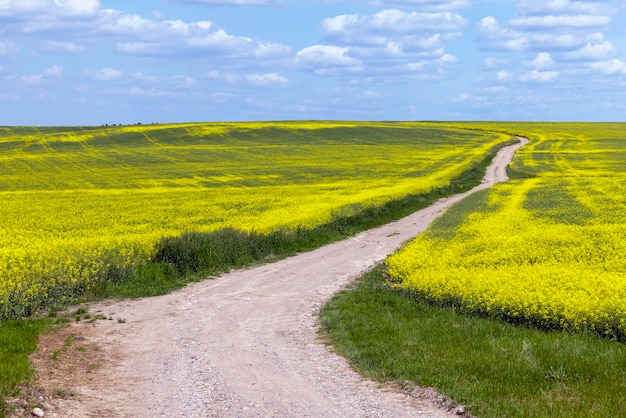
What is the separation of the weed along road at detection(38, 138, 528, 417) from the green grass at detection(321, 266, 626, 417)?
517 millimetres

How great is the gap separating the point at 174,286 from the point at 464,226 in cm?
1443

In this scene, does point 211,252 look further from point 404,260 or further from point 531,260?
point 531,260

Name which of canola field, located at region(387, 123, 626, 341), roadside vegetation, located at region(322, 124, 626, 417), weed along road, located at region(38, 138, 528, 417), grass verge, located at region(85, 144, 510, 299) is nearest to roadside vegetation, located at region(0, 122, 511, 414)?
grass verge, located at region(85, 144, 510, 299)

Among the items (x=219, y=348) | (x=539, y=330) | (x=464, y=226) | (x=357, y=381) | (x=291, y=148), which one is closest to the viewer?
(x=357, y=381)

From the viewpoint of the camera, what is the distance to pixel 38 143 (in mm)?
99500

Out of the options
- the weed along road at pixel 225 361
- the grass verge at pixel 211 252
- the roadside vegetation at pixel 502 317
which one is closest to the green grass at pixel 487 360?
the roadside vegetation at pixel 502 317

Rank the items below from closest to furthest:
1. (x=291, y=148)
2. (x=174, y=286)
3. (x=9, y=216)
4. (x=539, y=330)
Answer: (x=539, y=330)
(x=174, y=286)
(x=9, y=216)
(x=291, y=148)

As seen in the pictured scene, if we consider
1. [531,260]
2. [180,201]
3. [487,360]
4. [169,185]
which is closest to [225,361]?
[487,360]

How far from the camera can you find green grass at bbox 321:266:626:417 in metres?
9.58

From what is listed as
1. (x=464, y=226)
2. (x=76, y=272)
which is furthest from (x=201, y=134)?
(x=76, y=272)

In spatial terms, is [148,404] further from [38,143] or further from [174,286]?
[38,143]

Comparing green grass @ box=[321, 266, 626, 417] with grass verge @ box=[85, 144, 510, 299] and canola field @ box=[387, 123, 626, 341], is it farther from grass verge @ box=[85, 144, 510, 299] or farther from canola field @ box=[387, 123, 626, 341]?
grass verge @ box=[85, 144, 510, 299]

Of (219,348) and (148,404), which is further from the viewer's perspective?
(219,348)

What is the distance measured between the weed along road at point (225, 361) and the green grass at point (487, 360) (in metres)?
0.52
